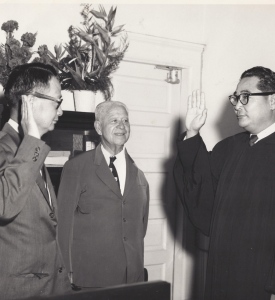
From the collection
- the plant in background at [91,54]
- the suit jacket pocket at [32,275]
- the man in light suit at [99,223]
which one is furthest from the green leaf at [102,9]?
the suit jacket pocket at [32,275]

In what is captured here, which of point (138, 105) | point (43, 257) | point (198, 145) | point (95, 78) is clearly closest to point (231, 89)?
point (138, 105)

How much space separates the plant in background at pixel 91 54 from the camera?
10.9 ft

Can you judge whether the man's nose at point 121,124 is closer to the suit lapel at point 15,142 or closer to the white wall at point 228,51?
the suit lapel at point 15,142

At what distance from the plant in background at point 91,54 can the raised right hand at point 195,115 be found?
1.05m

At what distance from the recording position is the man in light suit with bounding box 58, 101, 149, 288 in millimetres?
2807

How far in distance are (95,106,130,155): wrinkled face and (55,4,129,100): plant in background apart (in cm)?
39

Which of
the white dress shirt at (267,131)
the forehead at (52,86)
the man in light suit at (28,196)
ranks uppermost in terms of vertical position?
the forehead at (52,86)

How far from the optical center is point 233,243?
2.35 metres

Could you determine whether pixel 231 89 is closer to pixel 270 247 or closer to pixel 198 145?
pixel 198 145

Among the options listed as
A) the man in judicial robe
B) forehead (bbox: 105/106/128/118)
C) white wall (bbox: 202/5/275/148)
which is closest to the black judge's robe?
the man in judicial robe

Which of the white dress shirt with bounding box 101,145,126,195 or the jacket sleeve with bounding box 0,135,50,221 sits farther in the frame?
the white dress shirt with bounding box 101,145,126,195

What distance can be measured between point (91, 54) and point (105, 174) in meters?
1.15

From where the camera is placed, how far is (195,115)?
8.38ft

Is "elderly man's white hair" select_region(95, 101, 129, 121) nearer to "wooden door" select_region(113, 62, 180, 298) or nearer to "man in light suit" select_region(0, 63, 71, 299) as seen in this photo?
"wooden door" select_region(113, 62, 180, 298)
